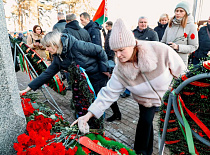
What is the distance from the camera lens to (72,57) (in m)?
2.69

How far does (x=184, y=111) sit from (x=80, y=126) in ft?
3.03

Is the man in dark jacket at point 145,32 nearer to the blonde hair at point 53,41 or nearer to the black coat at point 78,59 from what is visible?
the black coat at point 78,59

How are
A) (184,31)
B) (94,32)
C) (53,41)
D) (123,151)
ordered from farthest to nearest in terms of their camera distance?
(94,32) < (184,31) < (53,41) < (123,151)

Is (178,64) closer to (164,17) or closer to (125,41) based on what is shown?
(125,41)

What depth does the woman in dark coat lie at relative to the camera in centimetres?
253

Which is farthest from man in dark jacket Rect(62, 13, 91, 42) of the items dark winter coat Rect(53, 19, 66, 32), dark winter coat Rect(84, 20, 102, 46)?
dark winter coat Rect(53, 19, 66, 32)

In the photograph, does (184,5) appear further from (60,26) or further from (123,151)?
(60,26)

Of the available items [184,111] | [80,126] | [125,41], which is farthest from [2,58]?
[184,111]

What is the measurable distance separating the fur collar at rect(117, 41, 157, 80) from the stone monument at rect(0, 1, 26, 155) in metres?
1.07

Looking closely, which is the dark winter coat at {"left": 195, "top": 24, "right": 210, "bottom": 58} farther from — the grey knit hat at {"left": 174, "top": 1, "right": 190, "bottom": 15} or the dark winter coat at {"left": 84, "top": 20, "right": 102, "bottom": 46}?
the dark winter coat at {"left": 84, "top": 20, "right": 102, "bottom": 46}

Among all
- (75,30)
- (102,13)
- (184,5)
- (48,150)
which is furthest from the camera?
(102,13)

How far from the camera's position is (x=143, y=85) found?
1877mm

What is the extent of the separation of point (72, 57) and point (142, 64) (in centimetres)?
130

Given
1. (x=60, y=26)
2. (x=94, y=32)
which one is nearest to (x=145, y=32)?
(x=94, y=32)
